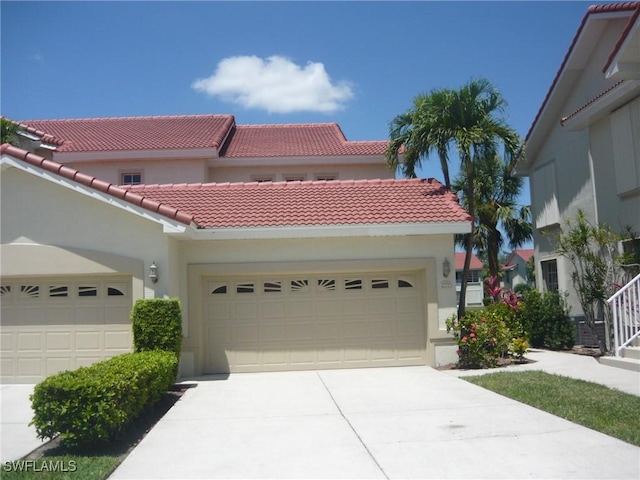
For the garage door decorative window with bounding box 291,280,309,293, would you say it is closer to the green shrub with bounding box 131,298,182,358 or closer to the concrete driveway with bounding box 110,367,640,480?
the green shrub with bounding box 131,298,182,358

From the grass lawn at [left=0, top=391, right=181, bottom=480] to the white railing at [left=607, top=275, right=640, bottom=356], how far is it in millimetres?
9345

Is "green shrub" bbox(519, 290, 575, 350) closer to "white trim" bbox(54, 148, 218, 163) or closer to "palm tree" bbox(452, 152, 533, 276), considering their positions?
"palm tree" bbox(452, 152, 533, 276)

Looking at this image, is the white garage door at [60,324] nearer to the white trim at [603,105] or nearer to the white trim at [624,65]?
the white trim at [624,65]

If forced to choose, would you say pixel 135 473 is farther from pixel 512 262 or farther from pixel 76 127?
pixel 512 262

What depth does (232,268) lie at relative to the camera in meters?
13.7

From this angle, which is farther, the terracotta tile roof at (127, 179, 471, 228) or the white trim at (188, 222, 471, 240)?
the terracotta tile roof at (127, 179, 471, 228)

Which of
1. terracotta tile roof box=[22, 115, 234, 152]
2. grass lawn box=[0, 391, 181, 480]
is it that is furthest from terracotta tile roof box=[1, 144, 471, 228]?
terracotta tile roof box=[22, 115, 234, 152]

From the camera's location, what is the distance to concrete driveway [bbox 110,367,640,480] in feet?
21.2

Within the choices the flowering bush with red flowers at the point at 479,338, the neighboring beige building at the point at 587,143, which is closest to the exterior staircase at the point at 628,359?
the flowering bush with red flowers at the point at 479,338

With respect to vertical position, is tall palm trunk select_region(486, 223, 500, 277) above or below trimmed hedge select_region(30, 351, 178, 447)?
above

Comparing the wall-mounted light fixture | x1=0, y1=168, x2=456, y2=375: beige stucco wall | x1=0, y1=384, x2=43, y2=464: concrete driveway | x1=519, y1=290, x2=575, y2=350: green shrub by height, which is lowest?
x1=0, y1=384, x2=43, y2=464: concrete driveway

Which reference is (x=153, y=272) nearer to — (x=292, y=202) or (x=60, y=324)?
(x=60, y=324)

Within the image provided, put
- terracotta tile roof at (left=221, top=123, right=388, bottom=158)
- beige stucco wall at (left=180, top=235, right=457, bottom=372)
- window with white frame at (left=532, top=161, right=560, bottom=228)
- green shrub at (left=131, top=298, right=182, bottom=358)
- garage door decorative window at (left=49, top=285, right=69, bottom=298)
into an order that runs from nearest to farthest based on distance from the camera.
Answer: green shrub at (left=131, top=298, right=182, bottom=358)
garage door decorative window at (left=49, top=285, right=69, bottom=298)
beige stucco wall at (left=180, top=235, right=457, bottom=372)
window with white frame at (left=532, top=161, right=560, bottom=228)
terracotta tile roof at (left=221, top=123, right=388, bottom=158)

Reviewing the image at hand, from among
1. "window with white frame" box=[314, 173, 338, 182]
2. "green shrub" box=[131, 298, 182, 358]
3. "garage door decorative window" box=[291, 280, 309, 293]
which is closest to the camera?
"green shrub" box=[131, 298, 182, 358]
